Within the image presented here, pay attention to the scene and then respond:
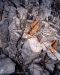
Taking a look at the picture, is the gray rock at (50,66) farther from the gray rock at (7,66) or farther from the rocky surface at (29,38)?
the gray rock at (7,66)

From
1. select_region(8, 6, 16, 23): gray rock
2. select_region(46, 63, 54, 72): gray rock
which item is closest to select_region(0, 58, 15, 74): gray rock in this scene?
select_region(46, 63, 54, 72): gray rock

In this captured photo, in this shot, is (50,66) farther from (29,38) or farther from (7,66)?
(7,66)

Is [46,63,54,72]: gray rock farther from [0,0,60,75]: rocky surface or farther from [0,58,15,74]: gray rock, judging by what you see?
[0,58,15,74]: gray rock

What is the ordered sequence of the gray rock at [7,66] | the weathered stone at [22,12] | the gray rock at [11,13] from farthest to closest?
the gray rock at [11,13]
the weathered stone at [22,12]
the gray rock at [7,66]

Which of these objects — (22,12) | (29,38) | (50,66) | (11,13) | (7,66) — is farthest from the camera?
(11,13)

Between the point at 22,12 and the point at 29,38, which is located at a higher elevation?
the point at 22,12

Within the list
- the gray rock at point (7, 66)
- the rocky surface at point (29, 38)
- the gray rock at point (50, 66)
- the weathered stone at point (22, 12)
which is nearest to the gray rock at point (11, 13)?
the rocky surface at point (29, 38)

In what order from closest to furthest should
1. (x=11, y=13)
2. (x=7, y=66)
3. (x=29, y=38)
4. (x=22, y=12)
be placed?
(x=29, y=38) < (x=7, y=66) < (x=22, y=12) < (x=11, y=13)

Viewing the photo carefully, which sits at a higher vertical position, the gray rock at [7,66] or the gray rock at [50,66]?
the gray rock at [50,66]

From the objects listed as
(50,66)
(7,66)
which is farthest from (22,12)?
(50,66)
